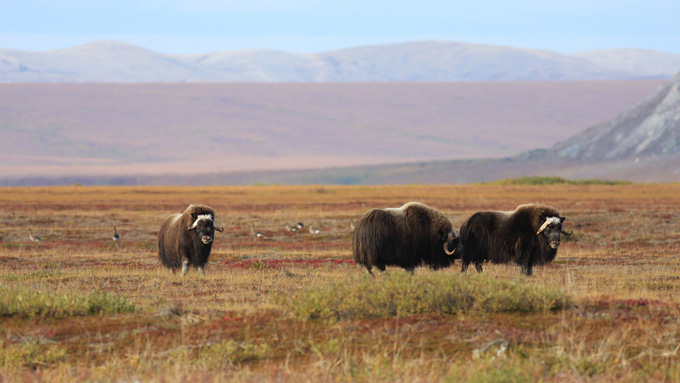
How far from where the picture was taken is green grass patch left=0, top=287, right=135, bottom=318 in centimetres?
1198

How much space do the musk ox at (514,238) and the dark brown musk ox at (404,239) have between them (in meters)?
0.90

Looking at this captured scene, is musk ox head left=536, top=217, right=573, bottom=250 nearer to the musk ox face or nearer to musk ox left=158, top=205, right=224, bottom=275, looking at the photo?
the musk ox face

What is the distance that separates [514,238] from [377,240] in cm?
330

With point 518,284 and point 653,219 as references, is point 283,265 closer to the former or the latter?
point 518,284

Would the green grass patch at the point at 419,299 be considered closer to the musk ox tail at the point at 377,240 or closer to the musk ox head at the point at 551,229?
the musk ox tail at the point at 377,240

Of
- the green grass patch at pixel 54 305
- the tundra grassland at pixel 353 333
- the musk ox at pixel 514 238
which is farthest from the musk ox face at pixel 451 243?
the green grass patch at pixel 54 305

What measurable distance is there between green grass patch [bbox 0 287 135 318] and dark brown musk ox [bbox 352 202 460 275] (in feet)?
18.5

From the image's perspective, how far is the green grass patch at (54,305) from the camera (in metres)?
12.0

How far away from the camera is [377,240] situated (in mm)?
16922

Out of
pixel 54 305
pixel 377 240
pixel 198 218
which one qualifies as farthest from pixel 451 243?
pixel 54 305

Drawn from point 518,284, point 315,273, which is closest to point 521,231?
point 315,273

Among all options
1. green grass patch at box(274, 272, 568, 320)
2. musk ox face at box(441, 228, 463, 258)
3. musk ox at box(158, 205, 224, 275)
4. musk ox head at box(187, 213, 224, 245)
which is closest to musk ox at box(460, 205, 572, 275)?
musk ox face at box(441, 228, 463, 258)

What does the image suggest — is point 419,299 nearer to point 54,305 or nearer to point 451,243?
point 54,305

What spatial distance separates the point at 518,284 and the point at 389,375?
3.62 m
